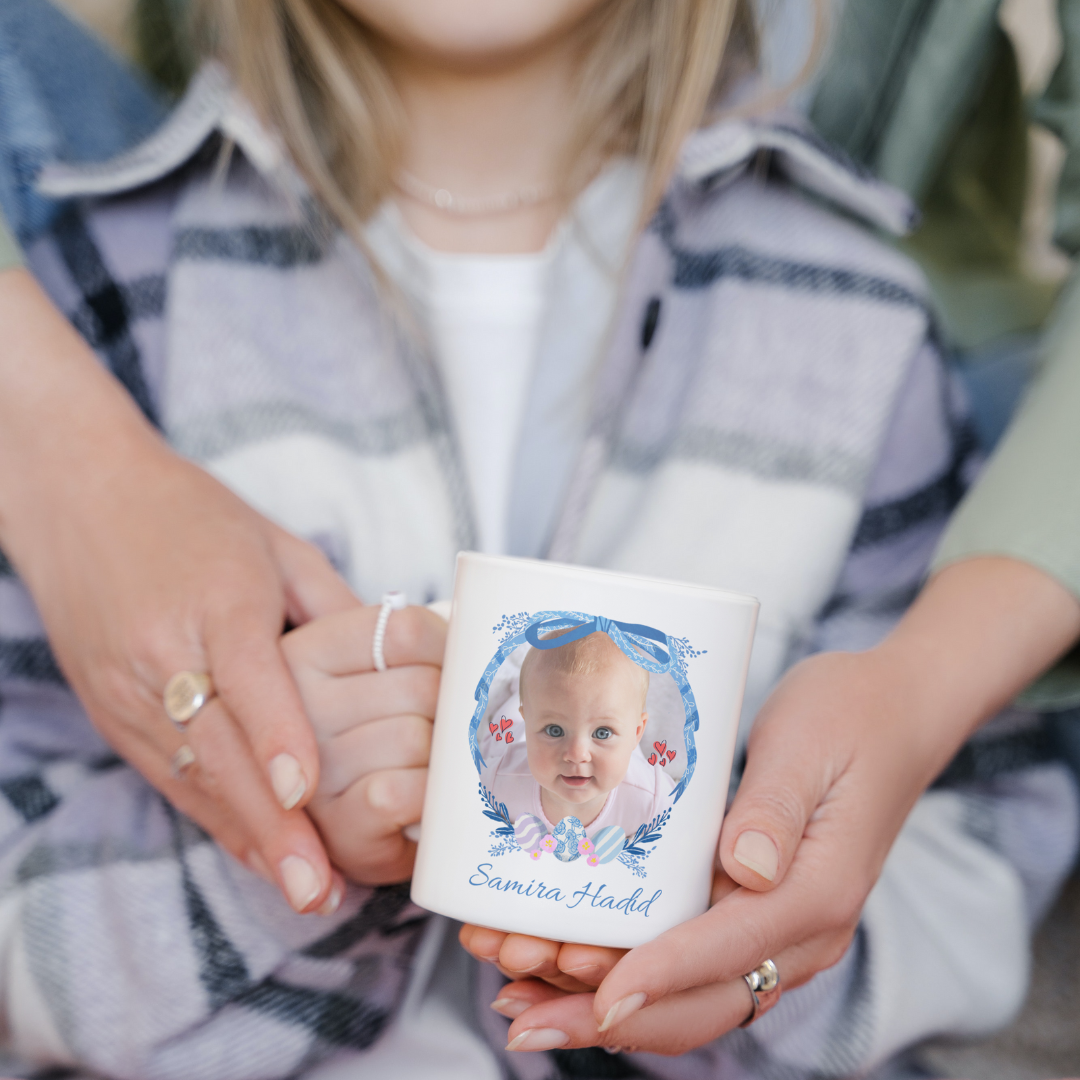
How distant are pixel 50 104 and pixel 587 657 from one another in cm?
82

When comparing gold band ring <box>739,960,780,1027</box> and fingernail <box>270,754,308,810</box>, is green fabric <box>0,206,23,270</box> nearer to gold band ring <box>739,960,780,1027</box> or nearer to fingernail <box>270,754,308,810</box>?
fingernail <box>270,754,308,810</box>

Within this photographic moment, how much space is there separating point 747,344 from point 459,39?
0.36m

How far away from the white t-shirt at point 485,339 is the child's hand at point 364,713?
0.34 metres

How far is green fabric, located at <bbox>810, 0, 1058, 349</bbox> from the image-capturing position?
92cm

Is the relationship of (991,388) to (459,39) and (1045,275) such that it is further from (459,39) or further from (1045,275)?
(459,39)

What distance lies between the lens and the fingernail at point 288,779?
50 cm

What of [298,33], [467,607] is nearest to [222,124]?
[298,33]

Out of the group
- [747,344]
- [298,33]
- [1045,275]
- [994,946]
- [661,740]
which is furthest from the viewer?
[1045,275]

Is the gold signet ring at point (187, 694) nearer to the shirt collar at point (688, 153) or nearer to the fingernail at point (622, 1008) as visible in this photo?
the fingernail at point (622, 1008)

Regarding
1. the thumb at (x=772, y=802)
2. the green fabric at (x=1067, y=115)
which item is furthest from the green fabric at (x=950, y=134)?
the thumb at (x=772, y=802)

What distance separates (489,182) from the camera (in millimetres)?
997

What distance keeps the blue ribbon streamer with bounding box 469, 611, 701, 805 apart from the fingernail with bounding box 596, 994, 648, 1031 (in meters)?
0.09

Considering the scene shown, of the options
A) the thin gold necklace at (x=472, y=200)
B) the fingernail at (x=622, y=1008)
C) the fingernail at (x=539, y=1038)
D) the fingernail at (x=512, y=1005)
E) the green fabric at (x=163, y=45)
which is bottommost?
the fingernail at (x=512, y=1005)

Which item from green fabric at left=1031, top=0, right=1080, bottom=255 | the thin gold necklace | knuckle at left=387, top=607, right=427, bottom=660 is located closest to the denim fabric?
the thin gold necklace
